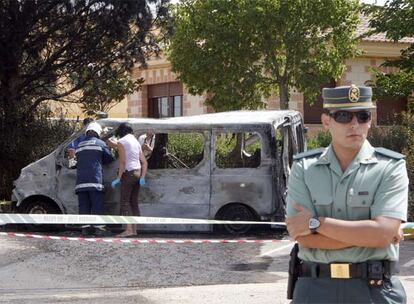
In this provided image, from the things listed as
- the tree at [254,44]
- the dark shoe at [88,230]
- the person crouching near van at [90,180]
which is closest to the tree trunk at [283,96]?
the tree at [254,44]

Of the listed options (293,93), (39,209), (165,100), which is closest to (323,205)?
(39,209)

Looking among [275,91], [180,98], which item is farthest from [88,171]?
[180,98]

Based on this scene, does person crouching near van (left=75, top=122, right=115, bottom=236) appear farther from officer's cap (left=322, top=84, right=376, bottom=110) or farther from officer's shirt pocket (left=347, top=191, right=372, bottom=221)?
officer's shirt pocket (left=347, top=191, right=372, bottom=221)

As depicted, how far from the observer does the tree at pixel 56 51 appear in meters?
15.9

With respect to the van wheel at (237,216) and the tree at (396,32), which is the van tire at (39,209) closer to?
the van wheel at (237,216)

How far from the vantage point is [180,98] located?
90.6 ft

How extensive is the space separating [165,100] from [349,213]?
83.7 ft

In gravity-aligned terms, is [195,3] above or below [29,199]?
above

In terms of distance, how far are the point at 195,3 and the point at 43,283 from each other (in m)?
11.9

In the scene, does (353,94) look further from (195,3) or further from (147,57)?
(195,3)

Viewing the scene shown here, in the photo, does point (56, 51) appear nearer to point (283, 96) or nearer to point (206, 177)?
point (283, 96)

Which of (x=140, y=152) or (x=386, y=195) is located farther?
(x=140, y=152)

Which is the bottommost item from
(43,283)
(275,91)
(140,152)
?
(43,283)

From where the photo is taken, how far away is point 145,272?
28.0ft
